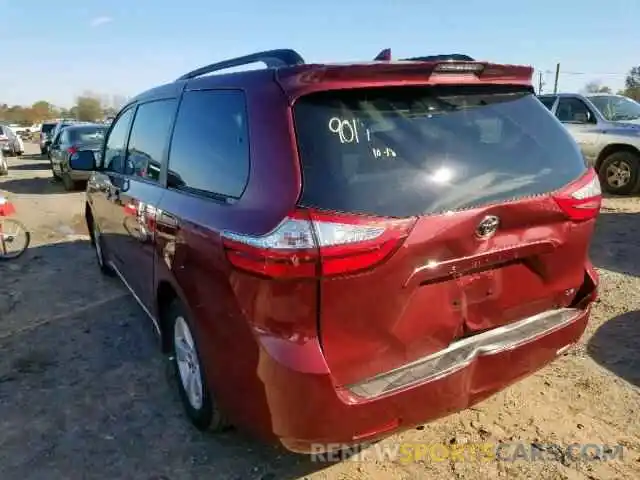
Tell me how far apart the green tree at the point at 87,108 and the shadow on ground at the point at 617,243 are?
63.9m

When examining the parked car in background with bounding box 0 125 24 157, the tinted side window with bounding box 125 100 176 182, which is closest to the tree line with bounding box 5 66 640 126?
the parked car in background with bounding box 0 125 24 157

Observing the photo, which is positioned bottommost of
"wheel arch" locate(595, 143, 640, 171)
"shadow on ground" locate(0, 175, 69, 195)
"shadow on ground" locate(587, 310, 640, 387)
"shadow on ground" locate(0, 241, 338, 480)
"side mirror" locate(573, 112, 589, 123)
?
"shadow on ground" locate(0, 175, 69, 195)

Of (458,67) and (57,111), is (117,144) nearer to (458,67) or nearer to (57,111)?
(458,67)

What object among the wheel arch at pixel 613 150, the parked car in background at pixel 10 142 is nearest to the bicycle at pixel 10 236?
the wheel arch at pixel 613 150

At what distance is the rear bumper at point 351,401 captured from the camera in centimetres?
201

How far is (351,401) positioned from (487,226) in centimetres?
88

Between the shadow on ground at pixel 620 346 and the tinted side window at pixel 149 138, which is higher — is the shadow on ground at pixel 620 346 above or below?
below

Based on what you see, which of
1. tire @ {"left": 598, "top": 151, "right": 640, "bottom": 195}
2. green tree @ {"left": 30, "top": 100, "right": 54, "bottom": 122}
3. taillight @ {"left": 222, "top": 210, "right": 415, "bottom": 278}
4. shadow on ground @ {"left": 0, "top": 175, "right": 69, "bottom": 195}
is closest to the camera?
taillight @ {"left": 222, "top": 210, "right": 415, "bottom": 278}

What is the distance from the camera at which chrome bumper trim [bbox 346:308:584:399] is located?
2.10 m

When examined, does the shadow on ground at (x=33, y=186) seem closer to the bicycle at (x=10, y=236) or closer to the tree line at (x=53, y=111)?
the bicycle at (x=10, y=236)

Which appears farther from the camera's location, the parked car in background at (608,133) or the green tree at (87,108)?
the green tree at (87,108)

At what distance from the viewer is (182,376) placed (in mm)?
3078

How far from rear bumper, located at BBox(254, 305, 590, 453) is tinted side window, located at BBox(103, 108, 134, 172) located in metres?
2.86

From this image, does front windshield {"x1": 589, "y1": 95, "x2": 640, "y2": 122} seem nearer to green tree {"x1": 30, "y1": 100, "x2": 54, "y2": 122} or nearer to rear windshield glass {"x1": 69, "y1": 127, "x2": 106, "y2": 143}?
rear windshield glass {"x1": 69, "y1": 127, "x2": 106, "y2": 143}
